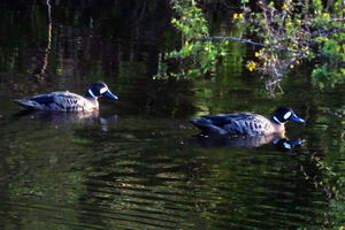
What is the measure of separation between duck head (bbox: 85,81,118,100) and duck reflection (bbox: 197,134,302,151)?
340cm

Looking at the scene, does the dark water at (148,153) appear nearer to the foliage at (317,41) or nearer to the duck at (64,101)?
the duck at (64,101)

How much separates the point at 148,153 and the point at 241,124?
276cm

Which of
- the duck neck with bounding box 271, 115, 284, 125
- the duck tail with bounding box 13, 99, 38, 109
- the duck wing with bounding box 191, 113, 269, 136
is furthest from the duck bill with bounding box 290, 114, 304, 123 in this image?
the duck tail with bounding box 13, 99, 38, 109

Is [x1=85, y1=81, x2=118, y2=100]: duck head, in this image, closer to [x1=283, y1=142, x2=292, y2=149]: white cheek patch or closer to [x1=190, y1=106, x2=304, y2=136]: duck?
[x1=190, y1=106, x2=304, y2=136]: duck

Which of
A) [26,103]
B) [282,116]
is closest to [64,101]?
[26,103]

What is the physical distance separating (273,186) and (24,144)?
4.22m

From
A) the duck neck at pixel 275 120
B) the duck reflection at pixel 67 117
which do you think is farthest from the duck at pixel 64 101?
the duck neck at pixel 275 120

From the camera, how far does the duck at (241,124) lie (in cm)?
1555

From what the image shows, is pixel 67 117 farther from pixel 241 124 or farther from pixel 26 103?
pixel 241 124

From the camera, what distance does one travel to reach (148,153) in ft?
44.4

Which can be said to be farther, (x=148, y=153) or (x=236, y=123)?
(x=236, y=123)

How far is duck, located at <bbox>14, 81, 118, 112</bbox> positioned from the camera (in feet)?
55.7

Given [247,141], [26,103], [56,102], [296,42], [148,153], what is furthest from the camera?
[56,102]

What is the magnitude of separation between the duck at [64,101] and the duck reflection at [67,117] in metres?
0.13
